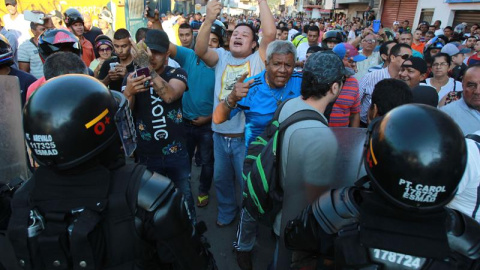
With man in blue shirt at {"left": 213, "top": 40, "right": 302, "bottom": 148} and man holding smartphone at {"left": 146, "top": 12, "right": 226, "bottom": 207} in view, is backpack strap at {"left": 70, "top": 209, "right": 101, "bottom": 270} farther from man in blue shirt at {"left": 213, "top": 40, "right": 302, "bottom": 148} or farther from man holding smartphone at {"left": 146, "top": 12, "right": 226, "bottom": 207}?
man holding smartphone at {"left": 146, "top": 12, "right": 226, "bottom": 207}

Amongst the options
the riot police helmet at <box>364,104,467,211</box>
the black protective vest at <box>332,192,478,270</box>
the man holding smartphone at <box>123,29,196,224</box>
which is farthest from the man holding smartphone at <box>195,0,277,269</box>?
the riot police helmet at <box>364,104,467,211</box>

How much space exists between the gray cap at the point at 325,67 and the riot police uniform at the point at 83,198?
117 cm

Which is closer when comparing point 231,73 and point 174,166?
point 174,166

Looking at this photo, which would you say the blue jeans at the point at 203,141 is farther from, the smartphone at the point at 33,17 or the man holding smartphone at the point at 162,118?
the smartphone at the point at 33,17

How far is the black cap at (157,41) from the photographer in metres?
2.72

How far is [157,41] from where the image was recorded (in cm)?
275

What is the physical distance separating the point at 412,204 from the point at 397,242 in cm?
13

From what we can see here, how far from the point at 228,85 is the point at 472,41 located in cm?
770

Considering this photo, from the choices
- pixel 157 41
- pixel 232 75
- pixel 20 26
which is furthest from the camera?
pixel 20 26

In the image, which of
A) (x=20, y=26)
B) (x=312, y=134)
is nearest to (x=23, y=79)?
(x=312, y=134)

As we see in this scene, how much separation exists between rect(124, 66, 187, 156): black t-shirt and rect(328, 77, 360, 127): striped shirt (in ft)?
5.30

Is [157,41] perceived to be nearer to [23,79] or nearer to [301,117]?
[23,79]

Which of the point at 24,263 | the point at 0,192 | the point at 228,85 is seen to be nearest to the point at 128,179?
the point at 24,263

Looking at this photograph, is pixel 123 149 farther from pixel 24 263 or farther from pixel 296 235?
pixel 296 235
